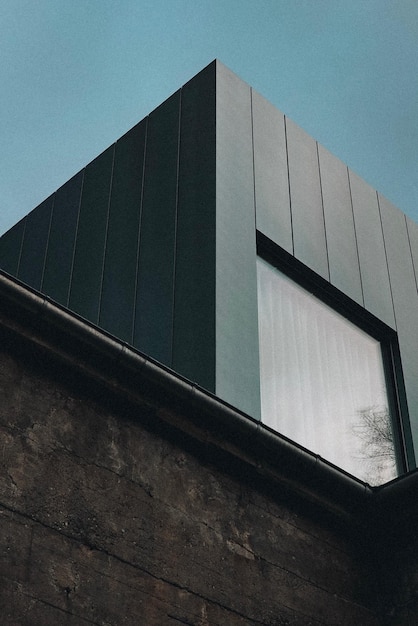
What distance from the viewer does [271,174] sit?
12.3m

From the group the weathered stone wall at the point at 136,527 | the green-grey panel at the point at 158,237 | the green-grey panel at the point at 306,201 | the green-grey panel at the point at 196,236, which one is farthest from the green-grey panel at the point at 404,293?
the weathered stone wall at the point at 136,527

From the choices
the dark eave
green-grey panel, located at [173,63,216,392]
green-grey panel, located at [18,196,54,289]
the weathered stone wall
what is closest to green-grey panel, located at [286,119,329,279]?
green-grey panel, located at [173,63,216,392]

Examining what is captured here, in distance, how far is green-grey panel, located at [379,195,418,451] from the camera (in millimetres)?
12336

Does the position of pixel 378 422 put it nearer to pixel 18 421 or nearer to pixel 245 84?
pixel 245 84

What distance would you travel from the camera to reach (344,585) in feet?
27.5

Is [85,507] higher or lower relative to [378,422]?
lower

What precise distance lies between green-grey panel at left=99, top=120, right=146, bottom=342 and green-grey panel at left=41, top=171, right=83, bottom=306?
0.89 metres

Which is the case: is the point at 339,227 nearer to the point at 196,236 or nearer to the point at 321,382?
the point at 321,382

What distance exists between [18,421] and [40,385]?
390 mm

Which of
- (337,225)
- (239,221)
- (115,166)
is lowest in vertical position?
(239,221)

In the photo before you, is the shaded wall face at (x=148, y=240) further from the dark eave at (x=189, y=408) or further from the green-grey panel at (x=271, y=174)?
the dark eave at (x=189, y=408)

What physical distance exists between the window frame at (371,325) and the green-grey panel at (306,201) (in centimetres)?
15

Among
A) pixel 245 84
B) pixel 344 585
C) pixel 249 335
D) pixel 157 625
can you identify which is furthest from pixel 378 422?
pixel 157 625

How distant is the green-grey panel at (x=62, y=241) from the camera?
13.3 metres
